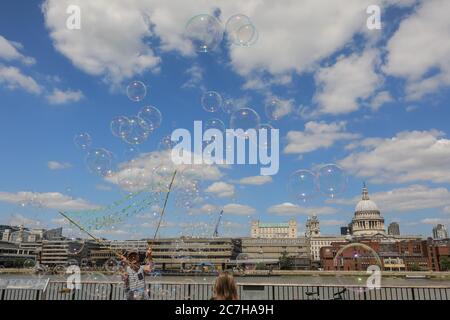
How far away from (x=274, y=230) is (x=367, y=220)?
131ft

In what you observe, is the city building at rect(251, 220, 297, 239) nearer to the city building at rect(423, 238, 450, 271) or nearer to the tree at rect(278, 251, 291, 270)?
the tree at rect(278, 251, 291, 270)

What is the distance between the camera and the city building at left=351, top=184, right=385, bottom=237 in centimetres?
13525

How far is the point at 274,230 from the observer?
161750mm

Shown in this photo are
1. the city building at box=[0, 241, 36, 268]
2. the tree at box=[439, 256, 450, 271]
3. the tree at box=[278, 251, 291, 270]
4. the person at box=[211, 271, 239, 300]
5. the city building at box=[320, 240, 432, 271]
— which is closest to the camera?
the person at box=[211, 271, 239, 300]

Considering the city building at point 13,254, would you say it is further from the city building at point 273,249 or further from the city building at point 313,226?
the city building at point 313,226

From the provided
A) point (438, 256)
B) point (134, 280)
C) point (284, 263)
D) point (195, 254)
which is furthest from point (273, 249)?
point (134, 280)

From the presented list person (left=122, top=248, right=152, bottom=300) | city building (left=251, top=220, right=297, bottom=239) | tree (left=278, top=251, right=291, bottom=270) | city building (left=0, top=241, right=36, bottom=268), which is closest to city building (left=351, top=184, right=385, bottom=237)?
city building (left=251, top=220, right=297, bottom=239)

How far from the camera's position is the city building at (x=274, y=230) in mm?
154000

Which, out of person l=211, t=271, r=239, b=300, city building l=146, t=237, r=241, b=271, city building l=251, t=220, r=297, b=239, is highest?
city building l=251, t=220, r=297, b=239

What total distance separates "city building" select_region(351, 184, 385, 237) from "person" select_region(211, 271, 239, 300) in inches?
5458

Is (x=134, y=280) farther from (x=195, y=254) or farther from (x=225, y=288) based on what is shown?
(x=195, y=254)
